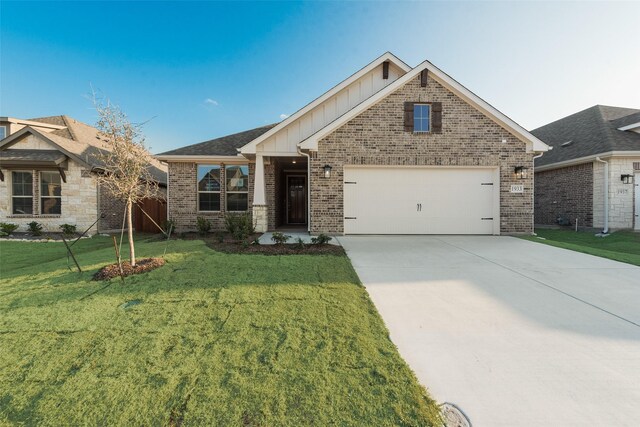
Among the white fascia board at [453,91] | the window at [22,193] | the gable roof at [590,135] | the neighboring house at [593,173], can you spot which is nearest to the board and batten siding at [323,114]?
the white fascia board at [453,91]

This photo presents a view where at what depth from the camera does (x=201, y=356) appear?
239 centimetres

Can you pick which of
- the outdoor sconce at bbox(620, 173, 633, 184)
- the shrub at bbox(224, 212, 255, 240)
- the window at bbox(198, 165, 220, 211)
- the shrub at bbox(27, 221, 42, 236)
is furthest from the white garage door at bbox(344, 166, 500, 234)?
the shrub at bbox(27, 221, 42, 236)

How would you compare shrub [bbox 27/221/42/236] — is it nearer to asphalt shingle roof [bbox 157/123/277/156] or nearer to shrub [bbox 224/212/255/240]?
asphalt shingle roof [bbox 157/123/277/156]

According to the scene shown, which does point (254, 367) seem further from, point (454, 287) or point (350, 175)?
point (350, 175)

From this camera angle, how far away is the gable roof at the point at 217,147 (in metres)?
10.6

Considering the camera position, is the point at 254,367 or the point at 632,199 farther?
the point at 632,199

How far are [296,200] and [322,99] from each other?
5.57m

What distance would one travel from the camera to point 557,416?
1823 mm

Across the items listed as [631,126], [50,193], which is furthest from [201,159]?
[631,126]

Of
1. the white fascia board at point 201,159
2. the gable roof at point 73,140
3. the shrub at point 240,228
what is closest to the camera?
the shrub at point 240,228

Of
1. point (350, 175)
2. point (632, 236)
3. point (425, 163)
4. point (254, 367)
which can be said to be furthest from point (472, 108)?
point (254, 367)

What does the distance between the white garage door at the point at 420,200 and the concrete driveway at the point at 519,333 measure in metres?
3.48

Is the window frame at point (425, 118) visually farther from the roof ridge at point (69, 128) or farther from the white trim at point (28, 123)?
the white trim at point (28, 123)

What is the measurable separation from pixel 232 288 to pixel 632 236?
1378cm
